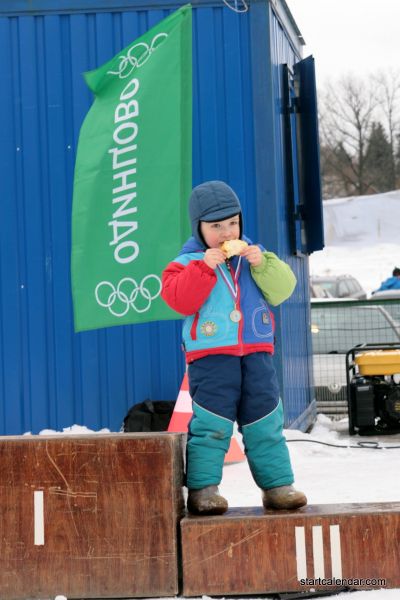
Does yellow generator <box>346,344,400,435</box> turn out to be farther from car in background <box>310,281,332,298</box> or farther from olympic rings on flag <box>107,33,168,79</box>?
car in background <box>310,281,332,298</box>

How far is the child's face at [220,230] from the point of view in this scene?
14.9 feet

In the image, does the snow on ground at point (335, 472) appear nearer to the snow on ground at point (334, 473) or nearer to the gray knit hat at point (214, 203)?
the snow on ground at point (334, 473)

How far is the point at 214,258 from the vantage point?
4277mm

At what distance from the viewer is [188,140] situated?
280 inches

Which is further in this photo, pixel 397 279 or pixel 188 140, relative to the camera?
pixel 397 279

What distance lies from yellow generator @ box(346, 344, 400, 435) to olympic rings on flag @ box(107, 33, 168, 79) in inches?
148

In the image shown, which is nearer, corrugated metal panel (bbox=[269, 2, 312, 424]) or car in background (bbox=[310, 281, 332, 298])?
corrugated metal panel (bbox=[269, 2, 312, 424])

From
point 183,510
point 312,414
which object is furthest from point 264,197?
point 183,510

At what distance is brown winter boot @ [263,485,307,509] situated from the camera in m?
4.27

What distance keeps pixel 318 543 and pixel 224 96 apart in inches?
192

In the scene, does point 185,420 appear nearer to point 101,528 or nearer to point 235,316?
point 235,316

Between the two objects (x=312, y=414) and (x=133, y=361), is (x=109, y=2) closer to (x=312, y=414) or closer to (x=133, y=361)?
(x=133, y=361)

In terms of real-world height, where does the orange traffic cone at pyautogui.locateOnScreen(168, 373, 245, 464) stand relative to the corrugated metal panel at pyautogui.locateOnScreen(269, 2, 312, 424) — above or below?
below

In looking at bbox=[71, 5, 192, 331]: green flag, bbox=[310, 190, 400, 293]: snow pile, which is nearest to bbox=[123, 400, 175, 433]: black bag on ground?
bbox=[71, 5, 192, 331]: green flag
